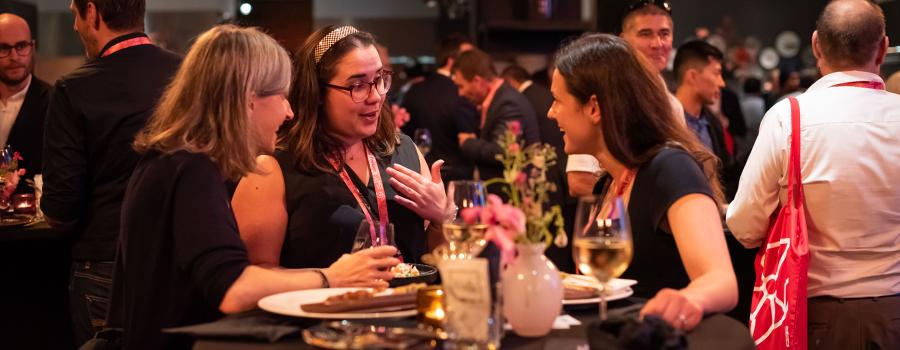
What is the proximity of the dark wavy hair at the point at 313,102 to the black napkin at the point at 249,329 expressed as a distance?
88cm

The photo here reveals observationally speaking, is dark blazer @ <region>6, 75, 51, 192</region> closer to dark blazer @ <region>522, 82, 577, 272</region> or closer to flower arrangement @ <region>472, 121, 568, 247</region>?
dark blazer @ <region>522, 82, 577, 272</region>

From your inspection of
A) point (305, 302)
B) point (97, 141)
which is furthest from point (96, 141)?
point (305, 302)

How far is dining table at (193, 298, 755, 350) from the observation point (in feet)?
6.15

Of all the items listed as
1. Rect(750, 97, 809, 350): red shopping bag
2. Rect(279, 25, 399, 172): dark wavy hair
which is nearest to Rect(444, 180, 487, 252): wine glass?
Rect(279, 25, 399, 172): dark wavy hair

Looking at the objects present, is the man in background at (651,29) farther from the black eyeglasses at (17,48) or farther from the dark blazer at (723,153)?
the black eyeglasses at (17,48)

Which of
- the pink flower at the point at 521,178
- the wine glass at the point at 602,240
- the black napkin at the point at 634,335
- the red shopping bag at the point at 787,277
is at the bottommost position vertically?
the red shopping bag at the point at 787,277

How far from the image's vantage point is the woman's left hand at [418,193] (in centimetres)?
274

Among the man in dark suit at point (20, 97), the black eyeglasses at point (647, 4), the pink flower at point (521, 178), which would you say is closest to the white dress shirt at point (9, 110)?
the man in dark suit at point (20, 97)

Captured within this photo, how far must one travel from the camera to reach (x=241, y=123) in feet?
7.31

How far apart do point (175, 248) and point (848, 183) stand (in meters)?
2.11

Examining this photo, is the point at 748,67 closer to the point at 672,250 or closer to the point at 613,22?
the point at 613,22

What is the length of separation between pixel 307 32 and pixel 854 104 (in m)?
4.76

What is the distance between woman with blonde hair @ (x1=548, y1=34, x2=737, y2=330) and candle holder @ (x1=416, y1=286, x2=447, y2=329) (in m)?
0.58

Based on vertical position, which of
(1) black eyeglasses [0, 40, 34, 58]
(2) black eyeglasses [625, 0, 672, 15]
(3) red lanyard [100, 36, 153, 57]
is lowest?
(1) black eyeglasses [0, 40, 34, 58]
